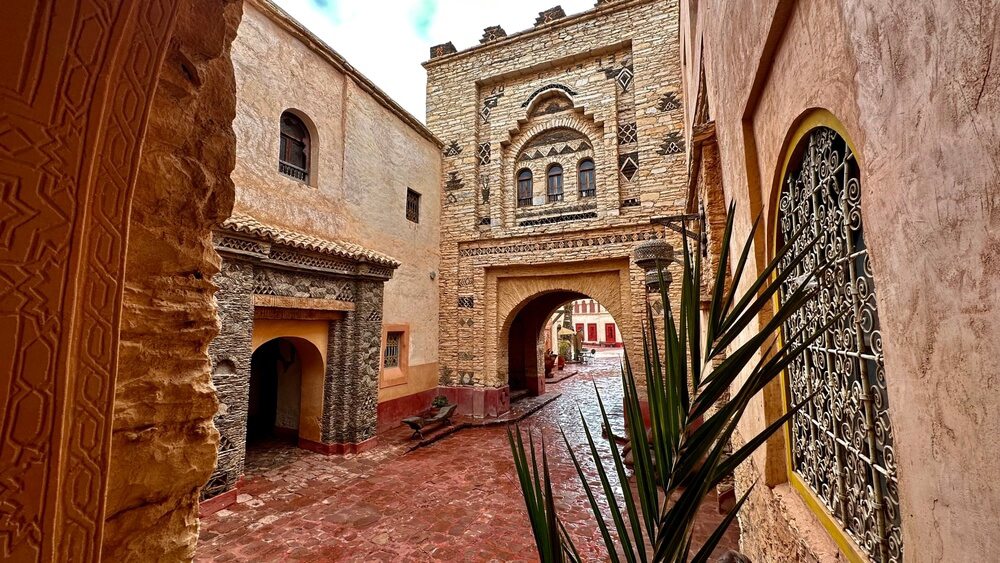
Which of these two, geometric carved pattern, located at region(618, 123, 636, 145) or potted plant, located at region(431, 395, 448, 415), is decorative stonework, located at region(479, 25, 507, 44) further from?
potted plant, located at region(431, 395, 448, 415)

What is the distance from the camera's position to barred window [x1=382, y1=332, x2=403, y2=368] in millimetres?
9266

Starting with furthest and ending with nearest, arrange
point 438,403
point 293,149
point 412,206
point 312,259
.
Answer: point 412,206 → point 438,403 → point 293,149 → point 312,259

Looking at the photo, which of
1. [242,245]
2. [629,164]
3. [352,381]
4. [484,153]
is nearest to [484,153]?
[484,153]

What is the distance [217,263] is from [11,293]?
70 centimetres

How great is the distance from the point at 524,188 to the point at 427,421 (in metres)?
6.27

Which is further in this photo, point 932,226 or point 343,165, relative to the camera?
point 343,165

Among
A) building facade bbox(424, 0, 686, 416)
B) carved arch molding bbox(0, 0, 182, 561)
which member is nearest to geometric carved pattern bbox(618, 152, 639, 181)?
building facade bbox(424, 0, 686, 416)

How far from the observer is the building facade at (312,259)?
5.71 meters

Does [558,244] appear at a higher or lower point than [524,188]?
lower

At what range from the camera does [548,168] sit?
10898 millimetres

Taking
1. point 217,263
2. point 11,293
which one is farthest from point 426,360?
point 11,293

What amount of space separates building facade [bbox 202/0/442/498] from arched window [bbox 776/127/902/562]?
6017 mm

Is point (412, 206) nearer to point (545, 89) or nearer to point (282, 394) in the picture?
point (545, 89)

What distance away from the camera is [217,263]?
1.61 metres
